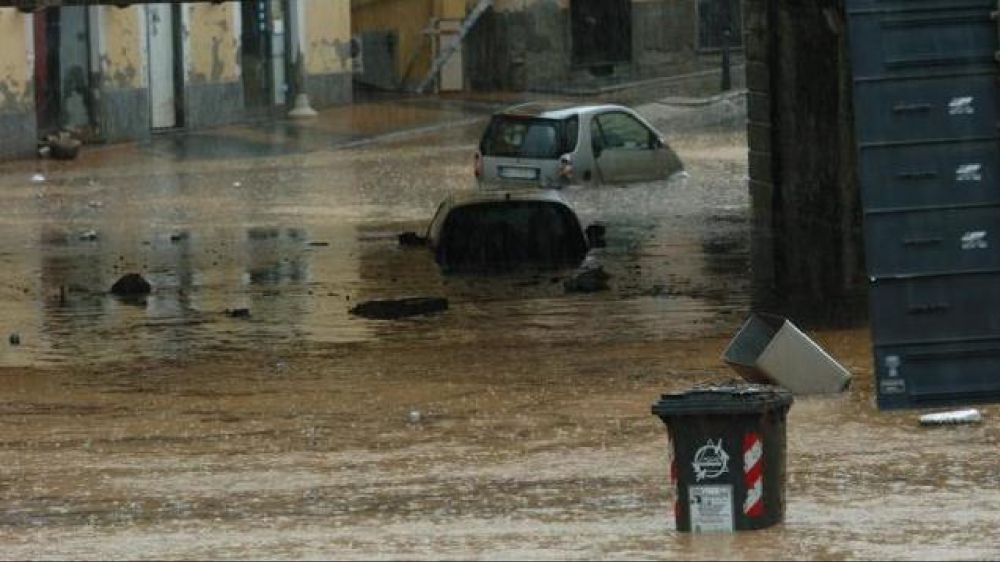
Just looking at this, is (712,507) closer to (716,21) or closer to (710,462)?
(710,462)

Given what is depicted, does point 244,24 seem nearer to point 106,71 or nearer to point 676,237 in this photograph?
point 106,71

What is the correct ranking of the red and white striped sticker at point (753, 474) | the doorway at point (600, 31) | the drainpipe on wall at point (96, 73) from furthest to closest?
the doorway at point (600, 31), the drainpipe on wall at point (96, 73), the red and white striped sticker at point (753, 474)

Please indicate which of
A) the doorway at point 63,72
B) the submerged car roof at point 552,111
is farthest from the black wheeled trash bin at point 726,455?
the doorway at point 63,72

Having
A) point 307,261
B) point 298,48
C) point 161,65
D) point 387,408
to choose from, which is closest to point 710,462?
point 387,408

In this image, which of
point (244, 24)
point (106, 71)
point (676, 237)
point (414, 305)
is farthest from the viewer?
point (244, 24)

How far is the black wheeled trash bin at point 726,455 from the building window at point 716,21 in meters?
46.2

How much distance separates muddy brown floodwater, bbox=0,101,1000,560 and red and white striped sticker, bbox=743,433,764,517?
0.69 ft

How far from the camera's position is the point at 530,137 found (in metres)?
35.2

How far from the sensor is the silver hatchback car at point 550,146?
35156mm

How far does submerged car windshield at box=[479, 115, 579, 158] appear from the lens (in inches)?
1384

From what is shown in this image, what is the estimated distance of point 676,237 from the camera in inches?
1268

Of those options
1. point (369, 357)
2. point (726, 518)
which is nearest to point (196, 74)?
point (369, 357)

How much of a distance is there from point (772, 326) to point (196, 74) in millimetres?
30457

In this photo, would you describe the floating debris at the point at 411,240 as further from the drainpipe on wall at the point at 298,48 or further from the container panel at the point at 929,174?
the drainpipe on wall at the point at 298,48
